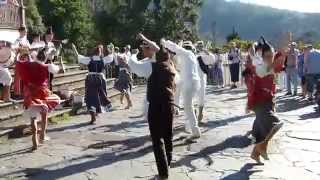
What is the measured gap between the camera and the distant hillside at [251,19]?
6019 inches

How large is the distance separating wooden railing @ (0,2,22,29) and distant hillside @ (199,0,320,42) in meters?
125

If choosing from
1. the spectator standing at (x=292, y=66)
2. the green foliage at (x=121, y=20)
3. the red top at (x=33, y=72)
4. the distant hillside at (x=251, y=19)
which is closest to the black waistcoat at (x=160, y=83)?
the red top at (x=33, y=72)

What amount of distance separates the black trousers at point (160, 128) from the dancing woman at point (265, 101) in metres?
1.63

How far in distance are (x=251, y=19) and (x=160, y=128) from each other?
162522mm

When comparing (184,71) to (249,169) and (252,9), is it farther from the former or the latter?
(252,9)

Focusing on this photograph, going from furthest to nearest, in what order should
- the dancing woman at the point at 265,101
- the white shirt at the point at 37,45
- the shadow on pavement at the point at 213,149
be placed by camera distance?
the white shirt at the point at 37,45, the shadow on pavement at the point at 213,149, the dancing woman at the point at 265,101

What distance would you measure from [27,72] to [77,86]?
7999mm

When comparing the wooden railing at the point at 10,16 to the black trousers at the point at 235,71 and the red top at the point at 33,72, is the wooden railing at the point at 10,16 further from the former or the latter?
the red top at the point at 33,72

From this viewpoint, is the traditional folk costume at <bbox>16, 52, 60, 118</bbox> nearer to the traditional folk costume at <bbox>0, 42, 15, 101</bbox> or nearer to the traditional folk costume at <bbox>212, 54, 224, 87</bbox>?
the traditional folk costume at <bbox>0, 42, 15, 101</bbox>

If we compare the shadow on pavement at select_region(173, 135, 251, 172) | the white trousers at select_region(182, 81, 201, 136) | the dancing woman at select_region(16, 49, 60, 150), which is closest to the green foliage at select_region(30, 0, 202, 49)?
the white trousers at select_region(182, 81, 201, 136)

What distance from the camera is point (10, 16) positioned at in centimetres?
2244

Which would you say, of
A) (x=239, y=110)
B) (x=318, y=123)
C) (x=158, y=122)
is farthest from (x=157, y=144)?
(x=239, y=110)

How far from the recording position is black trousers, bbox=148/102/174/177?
26.1ft

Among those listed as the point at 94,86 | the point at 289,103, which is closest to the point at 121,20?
the point at 289,103
